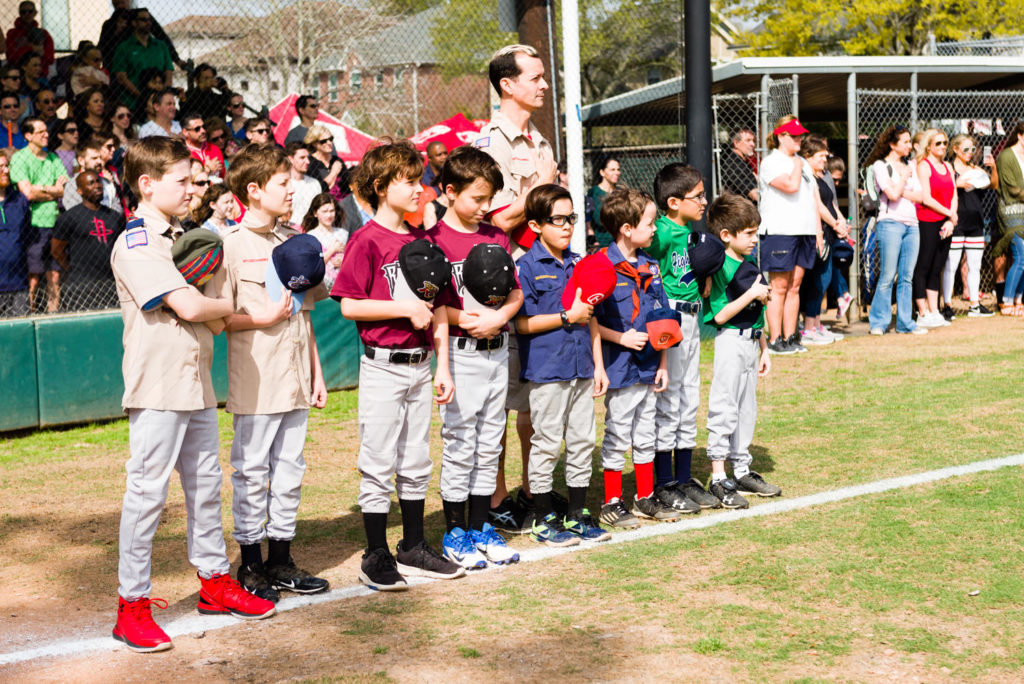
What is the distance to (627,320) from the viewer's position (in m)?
5.53

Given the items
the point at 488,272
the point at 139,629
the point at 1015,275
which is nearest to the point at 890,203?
the point at 1015,275

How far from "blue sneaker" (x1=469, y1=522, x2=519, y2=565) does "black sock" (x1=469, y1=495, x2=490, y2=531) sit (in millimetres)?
25

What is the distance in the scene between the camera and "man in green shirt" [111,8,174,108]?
1155 cm

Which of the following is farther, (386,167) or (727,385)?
(727,385)

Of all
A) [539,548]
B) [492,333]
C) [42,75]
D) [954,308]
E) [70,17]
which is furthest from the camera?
[70,17]

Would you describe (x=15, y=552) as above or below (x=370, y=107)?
below

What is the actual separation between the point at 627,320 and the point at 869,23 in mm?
25763

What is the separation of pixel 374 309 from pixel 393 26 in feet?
31.3

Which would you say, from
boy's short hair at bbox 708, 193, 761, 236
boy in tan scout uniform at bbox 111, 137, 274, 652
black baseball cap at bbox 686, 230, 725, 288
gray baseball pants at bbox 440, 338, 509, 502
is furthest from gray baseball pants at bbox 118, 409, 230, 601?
boy's short hair at bbox 708, 193, 761, 236

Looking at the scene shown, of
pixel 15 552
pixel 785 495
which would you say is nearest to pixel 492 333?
pixel 785 495

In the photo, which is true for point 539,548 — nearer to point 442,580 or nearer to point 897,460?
point 442,580

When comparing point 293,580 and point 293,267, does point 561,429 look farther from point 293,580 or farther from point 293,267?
point 293,267

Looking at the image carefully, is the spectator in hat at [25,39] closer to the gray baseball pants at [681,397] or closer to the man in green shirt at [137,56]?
the man in green shirt at [137,56]

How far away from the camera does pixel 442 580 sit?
4910mm
